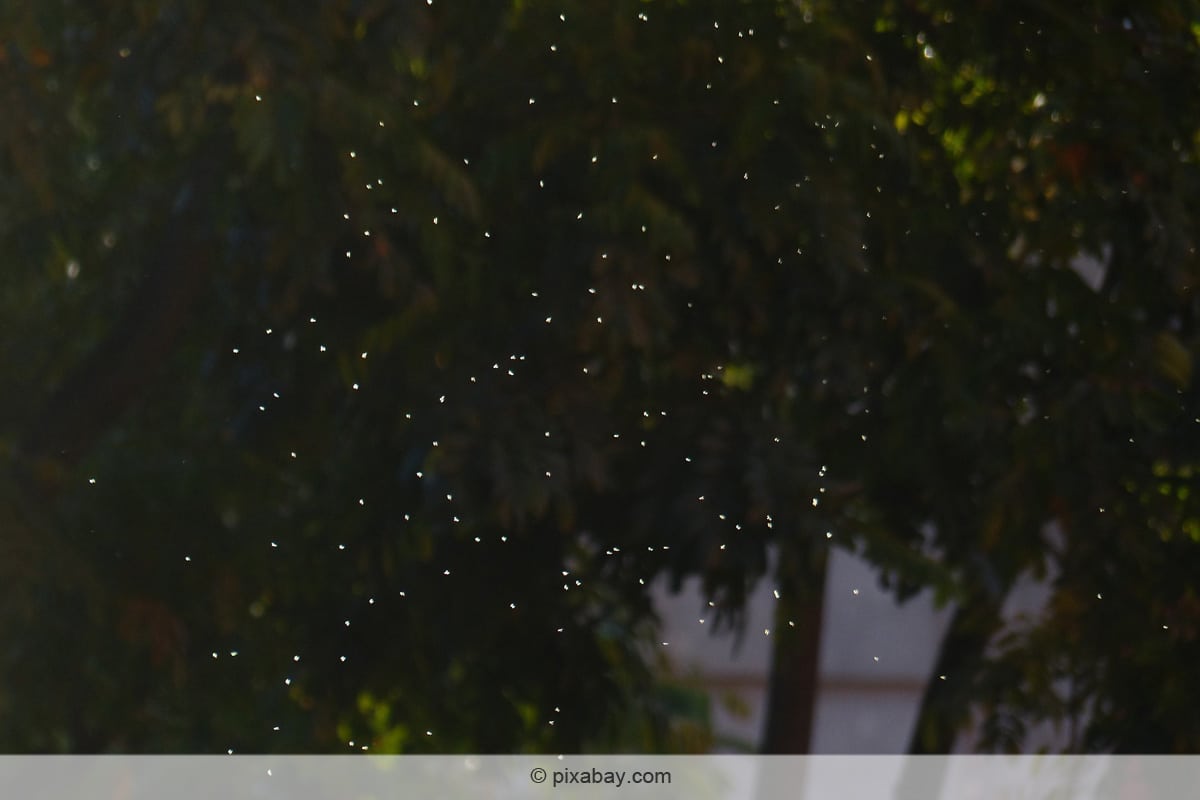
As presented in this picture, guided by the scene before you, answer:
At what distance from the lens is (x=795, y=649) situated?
2650mm

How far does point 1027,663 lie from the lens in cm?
285

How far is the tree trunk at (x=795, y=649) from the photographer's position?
6.54ft

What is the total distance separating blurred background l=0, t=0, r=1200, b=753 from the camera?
200 cm

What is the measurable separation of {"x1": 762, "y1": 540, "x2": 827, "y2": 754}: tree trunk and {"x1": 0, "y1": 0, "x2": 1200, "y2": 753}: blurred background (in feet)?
0.07

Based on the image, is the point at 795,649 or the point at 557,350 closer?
the point at 557,350

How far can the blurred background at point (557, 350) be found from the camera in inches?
78.8

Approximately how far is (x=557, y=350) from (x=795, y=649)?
87 cm

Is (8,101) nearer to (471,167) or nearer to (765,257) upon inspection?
(471,167)

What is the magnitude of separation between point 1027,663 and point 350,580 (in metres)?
1.32

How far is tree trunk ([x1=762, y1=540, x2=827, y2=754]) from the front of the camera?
199 cm

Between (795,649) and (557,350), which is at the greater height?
(557,350)

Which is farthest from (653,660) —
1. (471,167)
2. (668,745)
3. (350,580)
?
(471,167)

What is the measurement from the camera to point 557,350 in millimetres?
2070

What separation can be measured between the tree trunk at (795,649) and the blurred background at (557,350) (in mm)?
22
